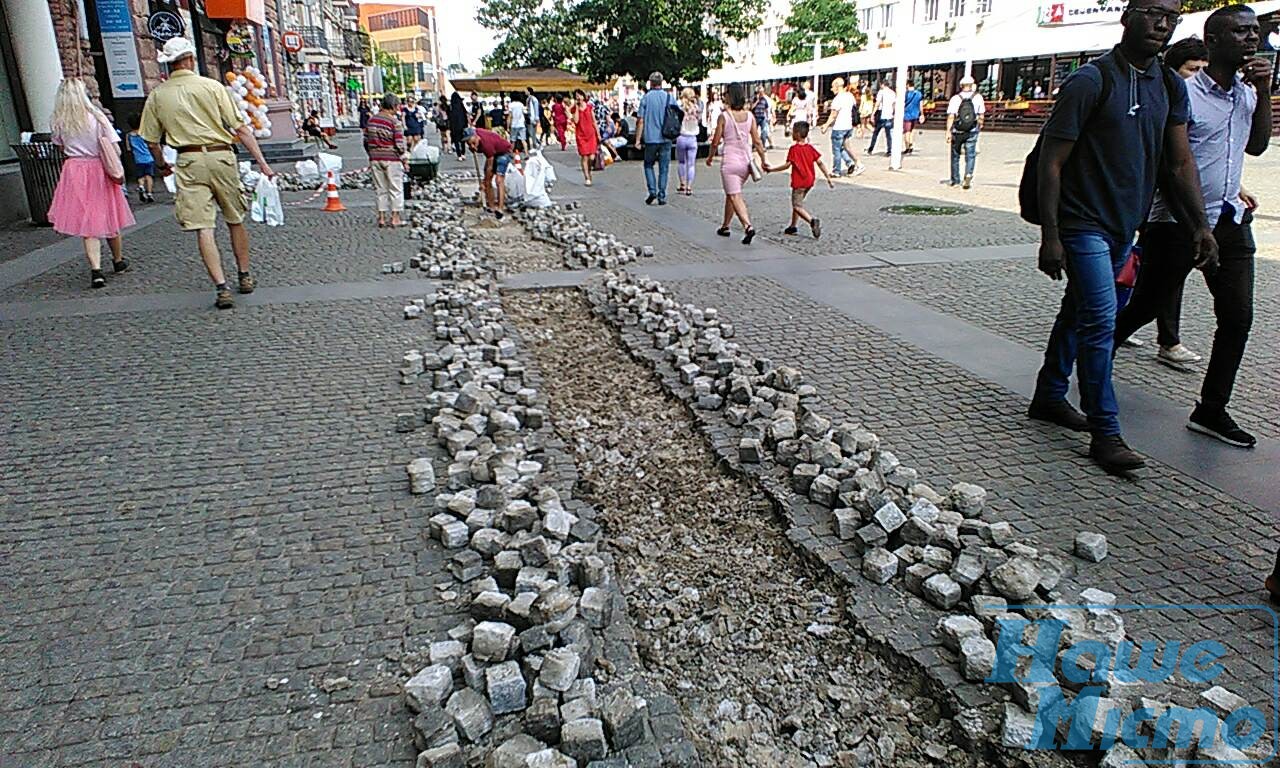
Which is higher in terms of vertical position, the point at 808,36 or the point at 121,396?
the point at 808,36

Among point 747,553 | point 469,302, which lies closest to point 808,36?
point 469,302

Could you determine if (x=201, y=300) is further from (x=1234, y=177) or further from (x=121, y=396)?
(x=1234, y=177)

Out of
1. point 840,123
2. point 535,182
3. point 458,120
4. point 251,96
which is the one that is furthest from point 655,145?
point 458,120

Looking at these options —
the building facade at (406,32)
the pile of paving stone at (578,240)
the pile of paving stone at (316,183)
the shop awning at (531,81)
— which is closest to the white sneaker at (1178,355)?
the pile of paving stone at (578,240)

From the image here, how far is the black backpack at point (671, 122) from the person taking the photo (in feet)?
48.2

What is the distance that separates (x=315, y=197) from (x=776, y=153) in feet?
43.6

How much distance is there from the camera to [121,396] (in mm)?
5504

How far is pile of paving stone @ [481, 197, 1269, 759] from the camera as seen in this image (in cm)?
279

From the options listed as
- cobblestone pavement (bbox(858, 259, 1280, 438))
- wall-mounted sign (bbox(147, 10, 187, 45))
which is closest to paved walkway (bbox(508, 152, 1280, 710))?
cobblestone pavement (bbox(858, 259, 1280, 438))

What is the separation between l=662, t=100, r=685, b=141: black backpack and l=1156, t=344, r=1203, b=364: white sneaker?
32.7 ft

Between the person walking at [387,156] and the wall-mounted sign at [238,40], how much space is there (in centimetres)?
1644

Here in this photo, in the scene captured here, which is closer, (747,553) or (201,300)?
(747,553)

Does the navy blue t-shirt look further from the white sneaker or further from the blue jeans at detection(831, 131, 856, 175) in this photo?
the blue jeans at detection(831, 131, 856, 175)

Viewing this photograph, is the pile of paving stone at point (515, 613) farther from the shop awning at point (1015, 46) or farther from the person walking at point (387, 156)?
the shop awning at point (1015, 46)
